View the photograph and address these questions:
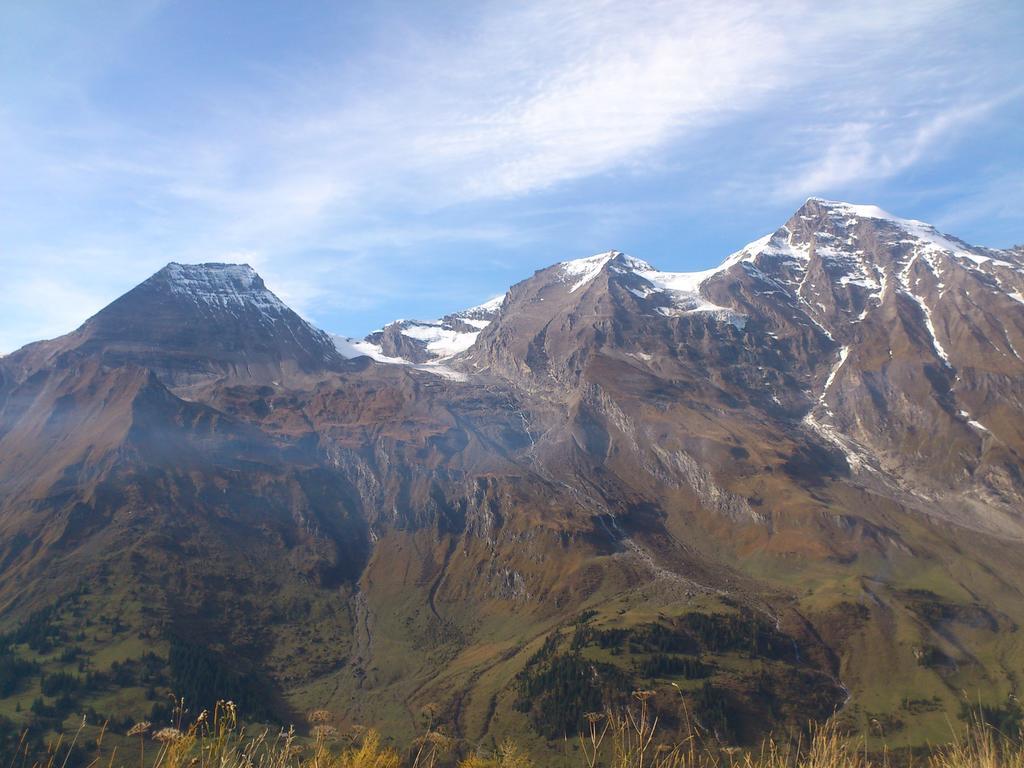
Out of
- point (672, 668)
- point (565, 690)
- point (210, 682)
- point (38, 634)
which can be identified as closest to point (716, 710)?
point (672, 668)

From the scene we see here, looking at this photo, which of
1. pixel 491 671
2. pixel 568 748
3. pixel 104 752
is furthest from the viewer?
pixel 491 671

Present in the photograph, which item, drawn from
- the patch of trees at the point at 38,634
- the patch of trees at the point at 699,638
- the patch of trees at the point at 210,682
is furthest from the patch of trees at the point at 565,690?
the patch of trees at the point at 38,634

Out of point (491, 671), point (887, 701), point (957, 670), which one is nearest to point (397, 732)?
point (491, 671)

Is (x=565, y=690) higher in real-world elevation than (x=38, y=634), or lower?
lower

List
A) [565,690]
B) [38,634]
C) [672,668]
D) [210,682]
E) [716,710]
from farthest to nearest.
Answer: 1. [38,634]
2. [210,682]
3. [672,668]
4. [565,690]
5. [716,710]

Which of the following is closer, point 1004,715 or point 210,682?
point 1004,715

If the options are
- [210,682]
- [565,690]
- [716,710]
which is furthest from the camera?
[210,682]

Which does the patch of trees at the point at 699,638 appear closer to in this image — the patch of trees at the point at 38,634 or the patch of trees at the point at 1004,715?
the patch of trees at the point at 1004,715

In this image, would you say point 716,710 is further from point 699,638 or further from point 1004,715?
point 1004,715

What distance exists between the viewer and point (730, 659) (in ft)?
573

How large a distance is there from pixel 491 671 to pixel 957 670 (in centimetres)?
11347

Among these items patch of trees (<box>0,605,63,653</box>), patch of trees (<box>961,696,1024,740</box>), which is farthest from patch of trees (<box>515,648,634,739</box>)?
patch of trees (<box>0,605,63,653</box>)

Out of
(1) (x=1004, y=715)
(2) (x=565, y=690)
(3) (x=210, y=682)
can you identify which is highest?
(1) (x=1004, y=715)

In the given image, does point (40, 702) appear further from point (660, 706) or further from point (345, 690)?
point (660, 706)
